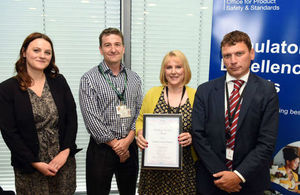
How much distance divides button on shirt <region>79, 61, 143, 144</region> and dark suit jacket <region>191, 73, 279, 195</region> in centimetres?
66

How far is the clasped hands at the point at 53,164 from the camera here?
175 cm

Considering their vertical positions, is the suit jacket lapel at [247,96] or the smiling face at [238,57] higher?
the smiling face at [238,57]

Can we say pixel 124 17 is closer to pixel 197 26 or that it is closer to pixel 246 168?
pixel 197 26

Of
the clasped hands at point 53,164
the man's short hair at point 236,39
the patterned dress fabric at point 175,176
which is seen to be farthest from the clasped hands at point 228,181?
the clasped hands at point 53,164

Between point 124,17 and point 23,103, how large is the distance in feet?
5.52

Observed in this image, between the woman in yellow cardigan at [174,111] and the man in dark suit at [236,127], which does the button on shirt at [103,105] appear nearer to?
the woman in yellow cardigan at [174,111]

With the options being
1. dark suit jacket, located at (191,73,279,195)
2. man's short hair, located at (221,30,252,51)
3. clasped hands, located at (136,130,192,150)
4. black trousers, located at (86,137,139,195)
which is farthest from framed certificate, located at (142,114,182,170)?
man's short hair, located at (221,30,252,51)

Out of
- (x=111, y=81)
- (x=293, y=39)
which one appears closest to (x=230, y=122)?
(x=111, y=81)

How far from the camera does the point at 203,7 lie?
2.98 m

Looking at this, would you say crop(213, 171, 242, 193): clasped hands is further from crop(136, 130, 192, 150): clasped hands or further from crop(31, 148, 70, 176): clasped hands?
crop(31, 148, 70, 176): clasped hands

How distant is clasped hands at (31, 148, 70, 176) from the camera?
5.74ft

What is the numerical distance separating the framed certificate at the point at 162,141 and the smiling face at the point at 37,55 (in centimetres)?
92

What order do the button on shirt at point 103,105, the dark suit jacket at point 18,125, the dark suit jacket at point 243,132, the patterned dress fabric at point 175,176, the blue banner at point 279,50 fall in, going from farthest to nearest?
the blue banner at point 279,50 → the button on shirt at point 103,105 → the patterned dress fabric at point 175,176 → the dark suit jacket at point 18,125 → the dark suit jacket at point 243,132

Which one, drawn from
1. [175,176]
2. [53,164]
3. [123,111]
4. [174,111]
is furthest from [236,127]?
[53,164]
